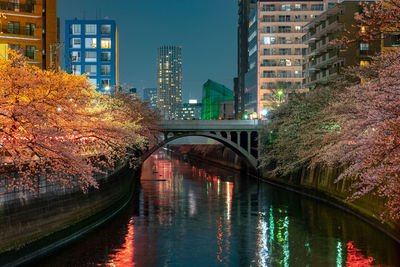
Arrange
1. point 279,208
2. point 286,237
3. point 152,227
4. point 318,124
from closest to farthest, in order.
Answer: point 286,237 < point 152,227 < point 279,208 < point 318,124

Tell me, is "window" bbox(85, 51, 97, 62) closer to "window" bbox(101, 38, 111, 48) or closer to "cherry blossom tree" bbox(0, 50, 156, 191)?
"window" bbox(101, 38, 111, 48)

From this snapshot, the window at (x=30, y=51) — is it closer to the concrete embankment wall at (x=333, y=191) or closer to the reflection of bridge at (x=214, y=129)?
the reflection of bridge at (x=214, y=129)

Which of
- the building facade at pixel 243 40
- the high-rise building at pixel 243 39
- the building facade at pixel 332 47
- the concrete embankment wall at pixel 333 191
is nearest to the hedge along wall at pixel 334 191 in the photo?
the concrete embankment wall at pixel 333 191

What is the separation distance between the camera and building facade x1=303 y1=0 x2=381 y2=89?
62219mm

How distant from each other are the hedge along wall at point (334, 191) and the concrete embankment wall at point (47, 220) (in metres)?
16.1

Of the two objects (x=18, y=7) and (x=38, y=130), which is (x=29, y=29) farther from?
(x=38, y=130)

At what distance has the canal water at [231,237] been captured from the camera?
24609 millimetres

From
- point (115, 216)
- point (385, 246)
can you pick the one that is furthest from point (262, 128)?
A: point (385, 246)

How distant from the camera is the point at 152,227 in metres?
33.1

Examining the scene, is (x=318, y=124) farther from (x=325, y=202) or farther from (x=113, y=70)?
(x=113, y=70)

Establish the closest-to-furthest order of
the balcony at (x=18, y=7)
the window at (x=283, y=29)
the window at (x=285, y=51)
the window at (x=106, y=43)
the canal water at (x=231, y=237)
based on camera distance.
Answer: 1. the canal water at (x=231, y=237)
2. the balcony at (x=18, y=7)
3. the window at (x=106, y=43)
4. the window at (x=283, y=29)
5. the window at (x=285, y=51)

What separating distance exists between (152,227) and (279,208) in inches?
515

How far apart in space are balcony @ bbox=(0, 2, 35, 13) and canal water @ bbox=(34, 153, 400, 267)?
28.1m

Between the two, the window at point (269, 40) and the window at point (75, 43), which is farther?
the window at point (269, 40)
